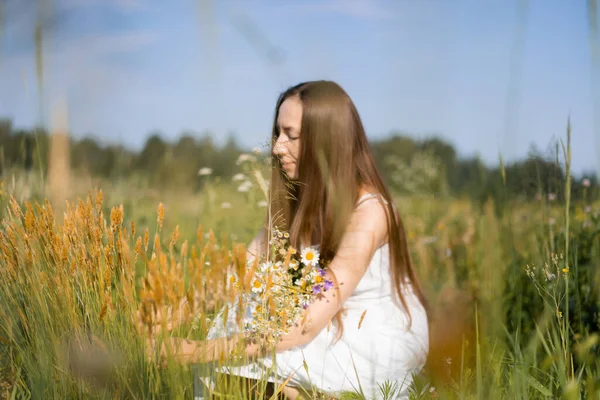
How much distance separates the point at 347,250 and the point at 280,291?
18.4 inches

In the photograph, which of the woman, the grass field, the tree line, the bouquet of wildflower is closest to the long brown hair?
the woman

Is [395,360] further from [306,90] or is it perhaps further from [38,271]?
[38,271]

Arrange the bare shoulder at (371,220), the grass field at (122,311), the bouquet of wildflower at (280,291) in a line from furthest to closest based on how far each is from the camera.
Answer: the bare shoulder at (371,220)
the bouquet of wildflower at (280,291)
the grass field at (122,311)

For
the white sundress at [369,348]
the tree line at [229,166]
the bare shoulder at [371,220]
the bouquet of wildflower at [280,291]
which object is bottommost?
the white sundress at [369,348]

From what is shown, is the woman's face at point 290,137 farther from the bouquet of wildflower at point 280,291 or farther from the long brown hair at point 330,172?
the bouquet of wildflower at point 280,291

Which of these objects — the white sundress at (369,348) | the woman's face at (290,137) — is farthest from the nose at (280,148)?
the white sundress at (369,348)

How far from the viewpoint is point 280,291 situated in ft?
5.76

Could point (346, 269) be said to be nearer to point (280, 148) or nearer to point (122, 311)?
point (280, 148)

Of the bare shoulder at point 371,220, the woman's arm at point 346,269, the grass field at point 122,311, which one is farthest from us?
the bare shoulder at point 371,220

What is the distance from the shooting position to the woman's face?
232cm

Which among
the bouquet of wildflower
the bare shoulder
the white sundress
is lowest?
the white sundress

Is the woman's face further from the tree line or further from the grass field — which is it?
the grass field

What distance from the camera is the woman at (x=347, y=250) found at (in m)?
2.11

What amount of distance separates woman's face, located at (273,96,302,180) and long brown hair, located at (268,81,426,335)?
24 millimetres
